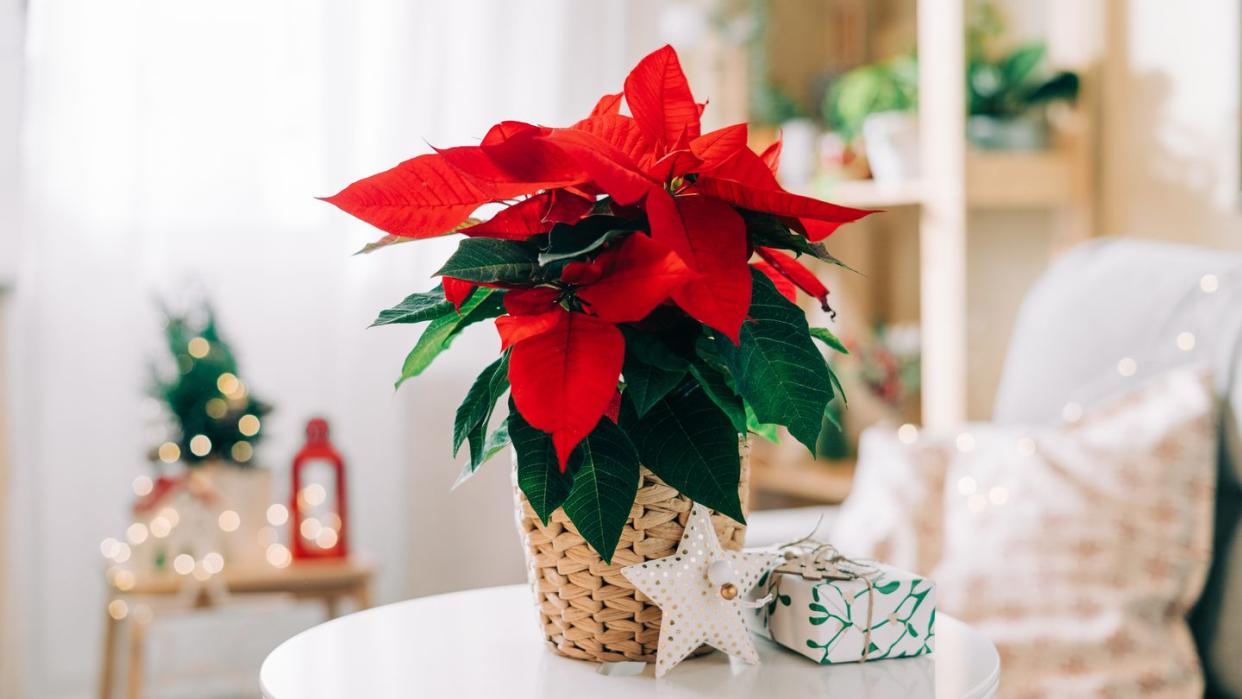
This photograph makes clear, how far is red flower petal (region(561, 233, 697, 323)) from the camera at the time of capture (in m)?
0.63

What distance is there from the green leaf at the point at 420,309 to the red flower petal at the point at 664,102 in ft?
0.57

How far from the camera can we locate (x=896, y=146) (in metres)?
2.25

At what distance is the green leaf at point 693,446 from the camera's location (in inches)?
27.7

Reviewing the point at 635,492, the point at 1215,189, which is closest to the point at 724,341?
the point at 635,492

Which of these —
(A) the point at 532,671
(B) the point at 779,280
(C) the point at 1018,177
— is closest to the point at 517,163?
(B) the point at 779,280

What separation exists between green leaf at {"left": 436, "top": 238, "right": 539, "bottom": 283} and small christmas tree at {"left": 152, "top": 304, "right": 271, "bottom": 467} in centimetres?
142

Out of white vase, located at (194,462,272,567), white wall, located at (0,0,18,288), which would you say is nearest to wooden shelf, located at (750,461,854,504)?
white vase, located at (194,462,272,567)

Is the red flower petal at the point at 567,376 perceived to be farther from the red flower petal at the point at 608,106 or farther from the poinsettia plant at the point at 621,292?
the red flower petal at the point at 608,106

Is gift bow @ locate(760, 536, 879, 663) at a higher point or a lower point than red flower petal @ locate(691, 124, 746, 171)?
lower

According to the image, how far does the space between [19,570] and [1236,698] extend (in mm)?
1982

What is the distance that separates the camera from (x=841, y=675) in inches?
29.5

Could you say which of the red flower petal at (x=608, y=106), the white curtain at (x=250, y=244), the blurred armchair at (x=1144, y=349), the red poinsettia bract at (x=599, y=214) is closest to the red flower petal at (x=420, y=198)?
the red poinsettia bract at (x=599, y=214)

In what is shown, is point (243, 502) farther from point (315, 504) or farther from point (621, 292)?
point (621, 292)

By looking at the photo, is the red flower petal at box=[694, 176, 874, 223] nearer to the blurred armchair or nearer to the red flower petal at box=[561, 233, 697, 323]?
the red flower petal at box=[561, 233, 697, 323]
